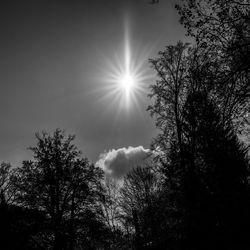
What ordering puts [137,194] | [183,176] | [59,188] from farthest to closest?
1. [137,194]
2. [59,188]
3. [183,176]

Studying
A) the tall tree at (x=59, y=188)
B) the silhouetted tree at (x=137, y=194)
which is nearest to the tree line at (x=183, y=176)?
the tall tree at (x=59, y=188)

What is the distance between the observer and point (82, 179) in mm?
19359

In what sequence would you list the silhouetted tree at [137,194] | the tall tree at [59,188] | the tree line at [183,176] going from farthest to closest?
the silhouetted tree at [137,194] < the tall tree at [59,188] < the tree line at [183,176]

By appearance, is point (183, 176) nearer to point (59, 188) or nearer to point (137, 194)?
point (59, 188)

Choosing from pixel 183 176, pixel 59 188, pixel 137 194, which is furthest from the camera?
pixel 137 194

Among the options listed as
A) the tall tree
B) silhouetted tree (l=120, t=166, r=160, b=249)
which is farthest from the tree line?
silhouetted tree (l=120, t=166, r=160, b=249)

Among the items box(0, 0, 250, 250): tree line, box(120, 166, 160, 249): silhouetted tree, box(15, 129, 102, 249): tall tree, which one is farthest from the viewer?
box(120, 166, 160, 249): silhouetted tree

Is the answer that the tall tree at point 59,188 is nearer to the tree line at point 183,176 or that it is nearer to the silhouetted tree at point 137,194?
the tree line at point 183,176

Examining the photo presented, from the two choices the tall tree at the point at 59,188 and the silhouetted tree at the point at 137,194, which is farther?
the silhouetted tree at the point at 137,194

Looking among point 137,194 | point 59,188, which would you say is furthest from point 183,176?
point 137,194

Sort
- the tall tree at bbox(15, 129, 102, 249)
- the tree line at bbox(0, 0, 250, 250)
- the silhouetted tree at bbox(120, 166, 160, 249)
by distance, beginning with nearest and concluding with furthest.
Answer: the tree line at bbox(0, 0, 250, 250) < the tall tree at bbox(15, 129, 102, 249) < the silhouetted tree at bbox(120, 166, 160, 249)

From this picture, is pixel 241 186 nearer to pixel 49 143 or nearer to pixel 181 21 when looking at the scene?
pixel 181 21

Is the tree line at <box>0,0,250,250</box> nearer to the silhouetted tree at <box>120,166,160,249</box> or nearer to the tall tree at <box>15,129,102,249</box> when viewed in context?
the tall tree at <box>15,129,102,249</box>

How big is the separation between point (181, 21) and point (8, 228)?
55.9 ft
